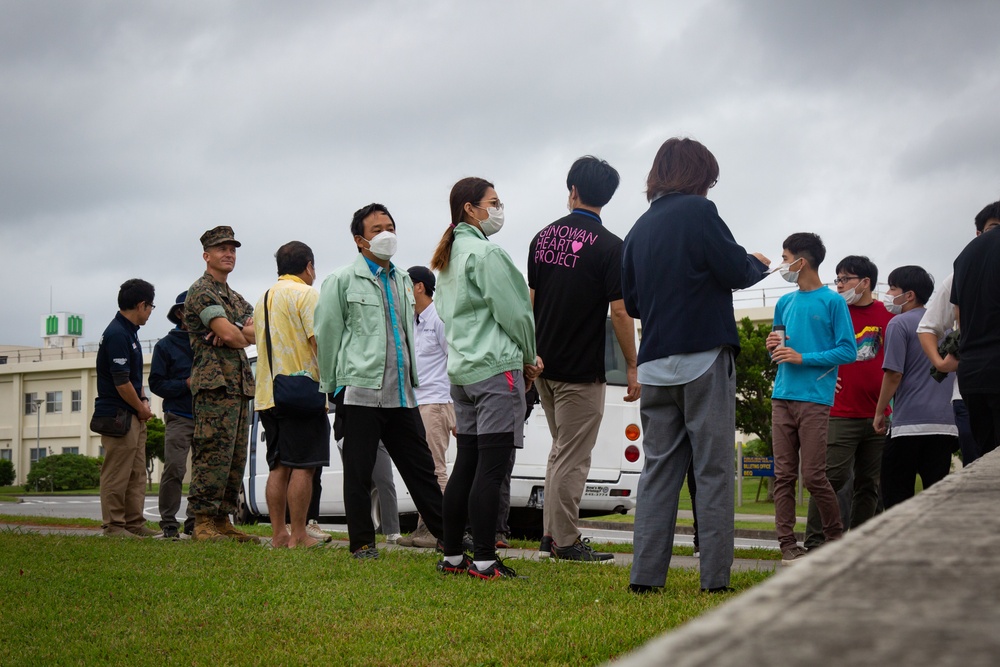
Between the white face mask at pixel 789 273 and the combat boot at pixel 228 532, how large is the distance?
4200 mm

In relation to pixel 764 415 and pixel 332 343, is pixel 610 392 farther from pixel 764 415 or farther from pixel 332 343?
pixel 764 415

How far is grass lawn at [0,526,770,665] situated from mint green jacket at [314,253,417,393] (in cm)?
110

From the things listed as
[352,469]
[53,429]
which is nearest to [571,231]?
[352,469]

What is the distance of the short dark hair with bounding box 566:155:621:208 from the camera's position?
21.6 ft

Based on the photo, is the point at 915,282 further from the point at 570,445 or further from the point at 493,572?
the point at 493,572

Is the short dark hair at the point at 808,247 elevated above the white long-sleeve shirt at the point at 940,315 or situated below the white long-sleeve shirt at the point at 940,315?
above

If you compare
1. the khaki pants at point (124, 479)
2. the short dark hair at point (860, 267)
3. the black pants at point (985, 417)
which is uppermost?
the short dark hair at point (860, 267)

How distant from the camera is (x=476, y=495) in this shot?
533 centimetres

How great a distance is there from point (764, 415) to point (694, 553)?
22114 mm

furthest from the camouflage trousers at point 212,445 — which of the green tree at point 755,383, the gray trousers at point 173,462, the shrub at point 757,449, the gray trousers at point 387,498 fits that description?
the shrub at point 757,449

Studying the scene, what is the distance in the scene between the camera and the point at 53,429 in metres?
71.1

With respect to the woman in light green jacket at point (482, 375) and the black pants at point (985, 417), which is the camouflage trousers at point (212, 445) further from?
the black pants at point (985, 417)

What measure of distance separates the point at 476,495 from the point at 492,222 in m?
1.52

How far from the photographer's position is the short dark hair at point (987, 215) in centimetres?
559
